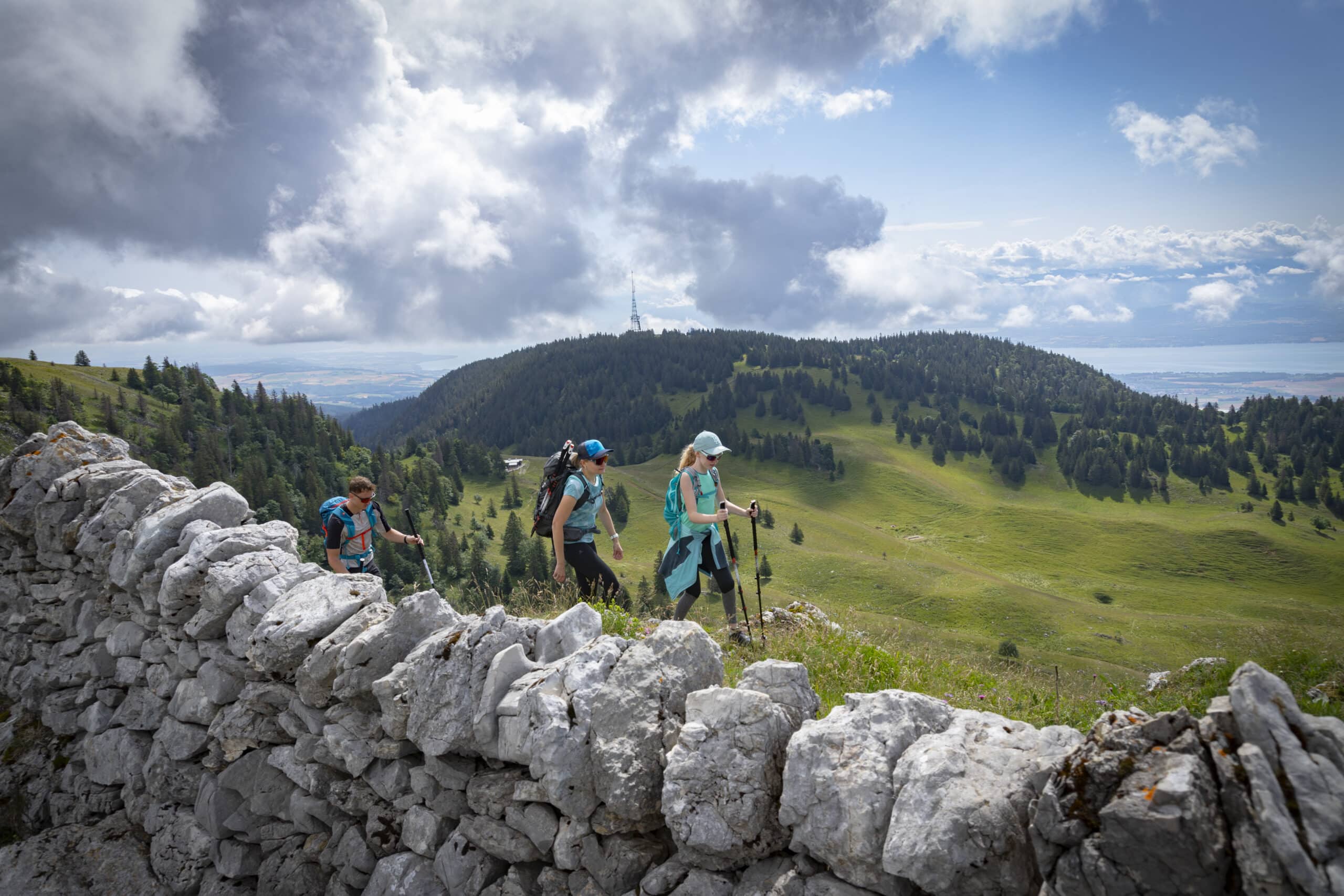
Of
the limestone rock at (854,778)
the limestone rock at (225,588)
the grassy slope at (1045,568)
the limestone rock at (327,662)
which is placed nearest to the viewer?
the limestone rock at (854,778)

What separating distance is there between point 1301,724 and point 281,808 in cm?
891

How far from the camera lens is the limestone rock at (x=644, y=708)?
4.95m

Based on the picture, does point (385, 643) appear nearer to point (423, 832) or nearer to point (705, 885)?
point (423, 832)

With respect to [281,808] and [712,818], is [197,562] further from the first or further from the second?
[712,818]

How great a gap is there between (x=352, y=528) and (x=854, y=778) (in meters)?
7.99

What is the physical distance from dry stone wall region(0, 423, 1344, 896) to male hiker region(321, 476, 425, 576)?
0.56 m

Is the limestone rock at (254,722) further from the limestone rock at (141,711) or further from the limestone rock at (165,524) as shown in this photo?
the limestone rock at (165,524)

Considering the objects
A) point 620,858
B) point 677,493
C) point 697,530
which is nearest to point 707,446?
point 677,493

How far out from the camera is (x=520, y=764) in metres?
5.61

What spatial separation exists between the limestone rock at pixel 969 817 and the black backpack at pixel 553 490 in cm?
630

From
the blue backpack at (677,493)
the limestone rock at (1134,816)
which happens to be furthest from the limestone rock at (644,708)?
the blue backpack at (677,493)

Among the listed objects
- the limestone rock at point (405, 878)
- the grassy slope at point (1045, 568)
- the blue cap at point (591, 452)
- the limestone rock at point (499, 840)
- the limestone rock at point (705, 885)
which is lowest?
the grassy slope at point (1045, 568)

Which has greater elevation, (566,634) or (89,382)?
(89,382)

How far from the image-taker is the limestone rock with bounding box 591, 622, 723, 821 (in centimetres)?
495
